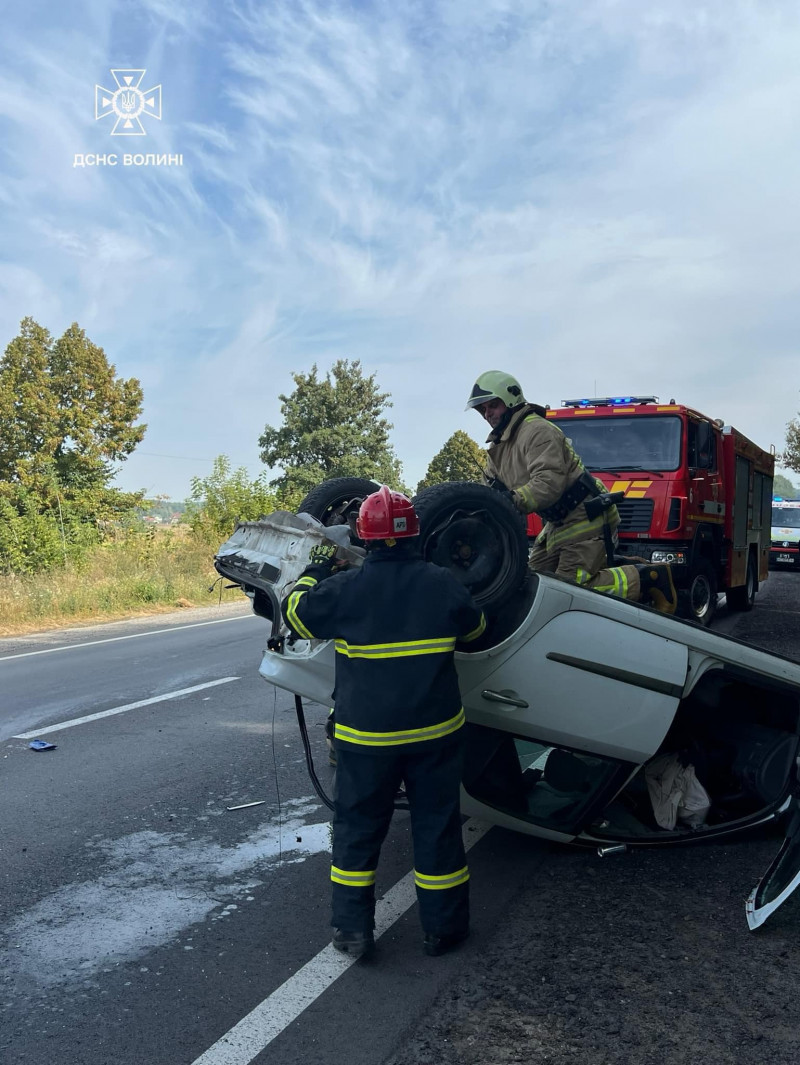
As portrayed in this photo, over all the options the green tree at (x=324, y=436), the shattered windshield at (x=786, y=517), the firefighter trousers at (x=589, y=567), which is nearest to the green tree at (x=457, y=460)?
the green tree at (x=324, y=436)

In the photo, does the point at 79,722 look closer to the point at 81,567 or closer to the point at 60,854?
the point at 60,854

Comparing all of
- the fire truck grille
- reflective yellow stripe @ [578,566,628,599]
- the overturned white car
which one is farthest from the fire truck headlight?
the overturned white car

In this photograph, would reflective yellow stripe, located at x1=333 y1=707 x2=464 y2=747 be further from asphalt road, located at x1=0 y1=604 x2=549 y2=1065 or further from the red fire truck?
the red fire truck

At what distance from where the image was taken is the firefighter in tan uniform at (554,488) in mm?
4922

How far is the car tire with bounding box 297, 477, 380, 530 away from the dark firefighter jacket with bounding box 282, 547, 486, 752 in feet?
3.99

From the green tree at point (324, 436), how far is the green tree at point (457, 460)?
7.64m

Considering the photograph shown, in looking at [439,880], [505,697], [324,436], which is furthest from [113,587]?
[324,436]

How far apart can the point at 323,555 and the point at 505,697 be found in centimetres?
89

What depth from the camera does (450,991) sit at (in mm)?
2885

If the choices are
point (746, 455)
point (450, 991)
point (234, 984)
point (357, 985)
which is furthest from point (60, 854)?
point (746, 455)

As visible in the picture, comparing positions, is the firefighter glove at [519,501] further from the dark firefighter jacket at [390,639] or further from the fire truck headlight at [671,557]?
the fire truck headlight at [671,557]

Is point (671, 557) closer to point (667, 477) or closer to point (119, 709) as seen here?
point (667, 477)

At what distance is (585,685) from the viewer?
3564 mm

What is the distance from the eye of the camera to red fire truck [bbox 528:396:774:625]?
9719 millimetres
